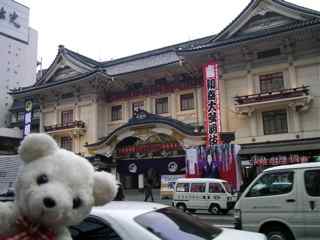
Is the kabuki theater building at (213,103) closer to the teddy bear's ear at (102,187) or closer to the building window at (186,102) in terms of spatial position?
the building window at (186,102)

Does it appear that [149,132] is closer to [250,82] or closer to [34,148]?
[250,82]

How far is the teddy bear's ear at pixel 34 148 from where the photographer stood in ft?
9.15

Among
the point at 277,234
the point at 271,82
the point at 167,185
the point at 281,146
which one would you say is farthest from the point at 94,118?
the point at 277,234

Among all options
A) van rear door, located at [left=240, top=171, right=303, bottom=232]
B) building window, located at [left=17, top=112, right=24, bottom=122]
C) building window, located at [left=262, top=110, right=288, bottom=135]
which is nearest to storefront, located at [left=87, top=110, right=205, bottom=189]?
building window, located at [left=262, top=110, right=288, bottom=135]

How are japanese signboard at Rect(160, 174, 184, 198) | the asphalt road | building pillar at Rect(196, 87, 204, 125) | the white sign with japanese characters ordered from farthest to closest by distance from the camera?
the white sign with japanese characters → building pillar at Rect(196, 87, 204, 125) → japanese signboard at Rect(160, 174, 184, 198) → the asphalt road

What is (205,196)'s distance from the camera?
57.3ft

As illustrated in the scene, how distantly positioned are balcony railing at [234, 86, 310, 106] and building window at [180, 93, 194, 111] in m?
4.03

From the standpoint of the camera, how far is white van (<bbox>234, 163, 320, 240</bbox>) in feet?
23.6

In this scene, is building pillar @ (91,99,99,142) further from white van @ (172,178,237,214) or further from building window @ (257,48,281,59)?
building window @ (257,48,281,59)

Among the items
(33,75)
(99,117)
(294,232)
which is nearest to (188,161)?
(99,117)

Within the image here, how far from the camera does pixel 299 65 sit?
2117cm

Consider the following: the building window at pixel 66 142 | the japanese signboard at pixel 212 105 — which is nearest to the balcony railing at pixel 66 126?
the building window at pixel 66 142

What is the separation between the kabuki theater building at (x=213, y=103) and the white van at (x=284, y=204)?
12.6m

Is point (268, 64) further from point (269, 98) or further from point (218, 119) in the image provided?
point (218, 119)
